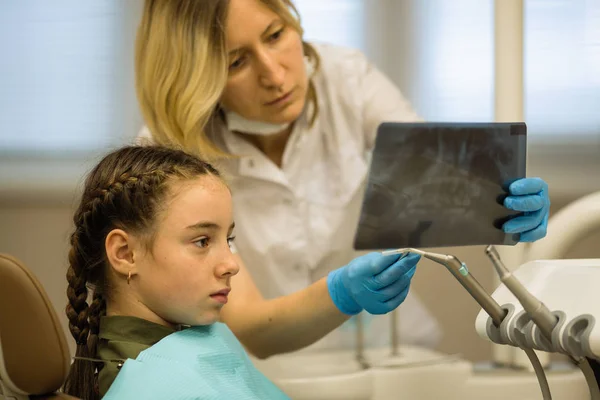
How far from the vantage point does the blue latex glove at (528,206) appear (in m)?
1.23

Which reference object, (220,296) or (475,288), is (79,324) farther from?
(475,288)

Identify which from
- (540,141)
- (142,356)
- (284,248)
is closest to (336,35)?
(540,141)

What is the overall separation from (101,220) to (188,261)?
0.55 ft

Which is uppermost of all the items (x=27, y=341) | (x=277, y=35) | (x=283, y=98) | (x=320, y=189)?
(x=277, y=35)

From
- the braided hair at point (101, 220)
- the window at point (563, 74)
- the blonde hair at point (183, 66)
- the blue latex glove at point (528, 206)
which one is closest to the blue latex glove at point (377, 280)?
the blue latex glove at point (528, 206)

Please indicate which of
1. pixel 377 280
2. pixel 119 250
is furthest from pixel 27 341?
pixel 377 280

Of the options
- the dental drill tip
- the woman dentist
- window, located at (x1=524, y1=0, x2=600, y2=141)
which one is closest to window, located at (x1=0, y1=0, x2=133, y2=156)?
the woman dentist

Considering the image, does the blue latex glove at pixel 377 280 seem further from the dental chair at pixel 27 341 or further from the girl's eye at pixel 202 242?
the dental chair at pixel 27 341

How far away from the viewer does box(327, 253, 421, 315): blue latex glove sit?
4.03 feet

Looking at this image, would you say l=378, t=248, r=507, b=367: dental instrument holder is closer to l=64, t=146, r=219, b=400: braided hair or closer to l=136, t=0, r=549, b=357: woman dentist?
l=136, t=0, r=549, b=357: woman dentist

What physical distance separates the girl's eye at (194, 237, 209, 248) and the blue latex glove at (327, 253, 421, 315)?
10.7 inches

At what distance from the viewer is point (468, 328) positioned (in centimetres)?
267

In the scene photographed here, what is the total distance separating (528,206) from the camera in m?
1.24

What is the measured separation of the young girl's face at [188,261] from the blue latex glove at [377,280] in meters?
0.24
